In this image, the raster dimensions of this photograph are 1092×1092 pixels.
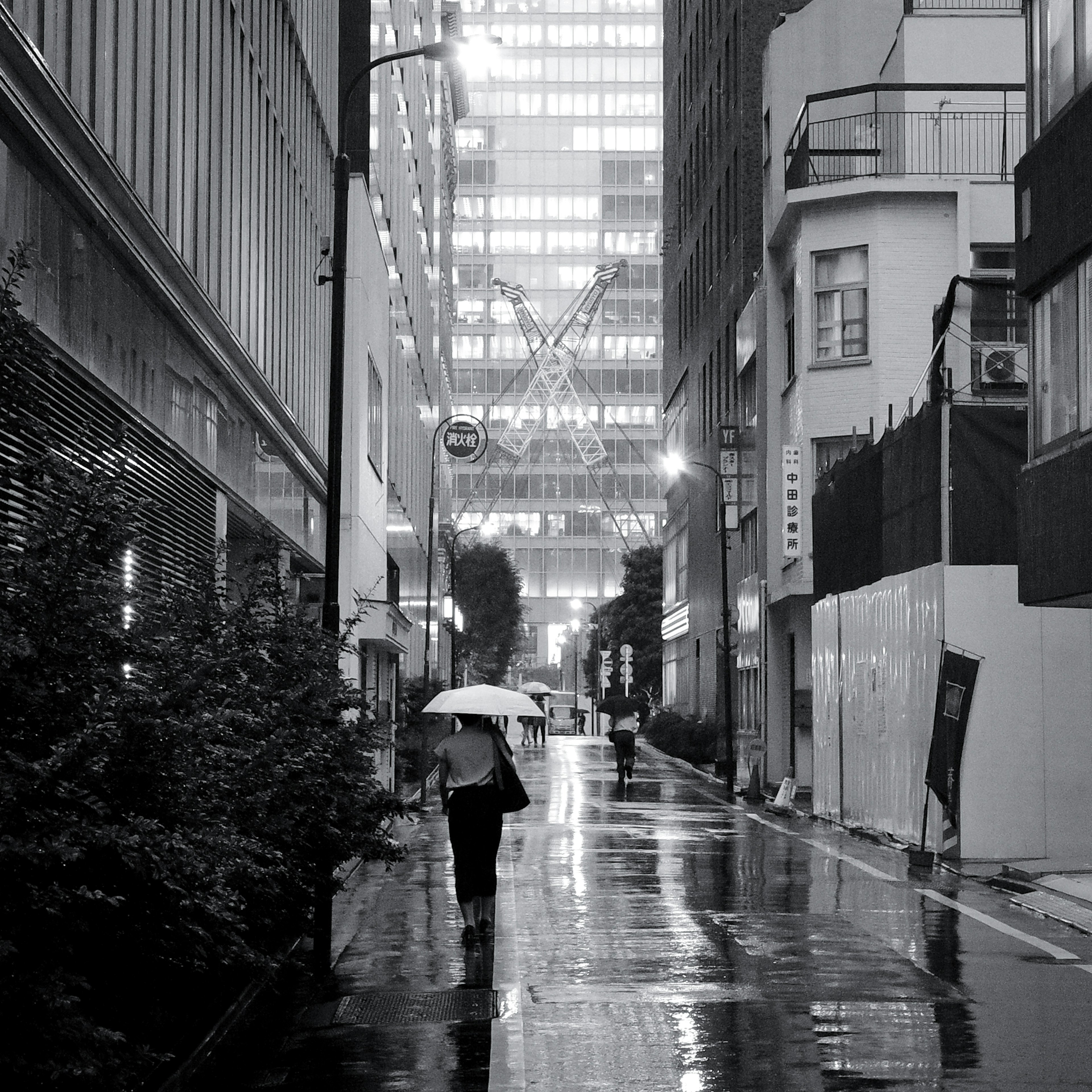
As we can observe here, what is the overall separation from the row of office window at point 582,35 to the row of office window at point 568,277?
67.6 feet

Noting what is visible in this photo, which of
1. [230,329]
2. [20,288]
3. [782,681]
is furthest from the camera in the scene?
[782,681]

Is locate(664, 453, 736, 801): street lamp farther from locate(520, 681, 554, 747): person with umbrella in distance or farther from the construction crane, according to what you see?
the construction crane

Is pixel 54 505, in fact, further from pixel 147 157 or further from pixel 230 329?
pixel 230 329

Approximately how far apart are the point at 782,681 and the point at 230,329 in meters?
22.5

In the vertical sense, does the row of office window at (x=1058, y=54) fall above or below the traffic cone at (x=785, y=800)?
above

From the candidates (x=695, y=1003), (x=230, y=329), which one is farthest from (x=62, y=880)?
(x=230, y=329)

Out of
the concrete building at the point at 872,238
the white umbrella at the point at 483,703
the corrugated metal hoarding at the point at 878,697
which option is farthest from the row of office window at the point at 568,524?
the white umbrella at the point at 483,703

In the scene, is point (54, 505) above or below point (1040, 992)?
above

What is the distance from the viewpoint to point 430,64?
64938 mm

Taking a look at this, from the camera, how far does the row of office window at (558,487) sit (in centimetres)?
14550

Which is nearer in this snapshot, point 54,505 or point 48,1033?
point 48,1033

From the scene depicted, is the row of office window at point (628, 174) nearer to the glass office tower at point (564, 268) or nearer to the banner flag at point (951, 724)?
the glass office tower at point (564, 268)

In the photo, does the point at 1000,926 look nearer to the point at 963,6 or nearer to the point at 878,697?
the point at 878,697

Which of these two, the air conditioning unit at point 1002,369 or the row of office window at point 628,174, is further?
the row of office window at point 628,174
